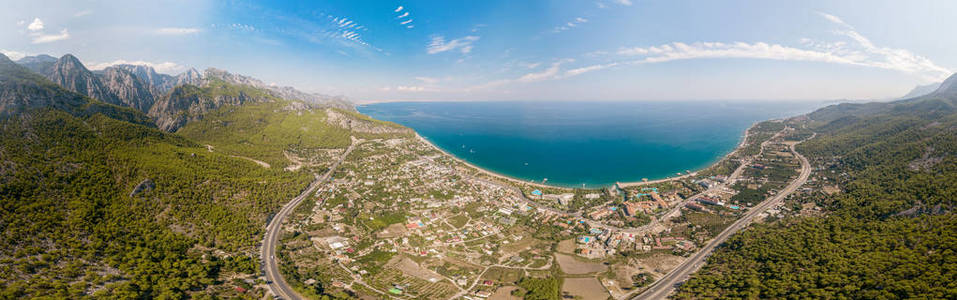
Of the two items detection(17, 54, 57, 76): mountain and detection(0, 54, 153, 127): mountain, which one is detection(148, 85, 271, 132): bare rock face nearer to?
detection(0, 54, 153, 127): mountain

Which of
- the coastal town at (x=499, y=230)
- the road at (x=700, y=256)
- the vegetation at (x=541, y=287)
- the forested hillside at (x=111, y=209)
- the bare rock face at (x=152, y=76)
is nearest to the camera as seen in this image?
the forested hillside at (x=111, y=209)

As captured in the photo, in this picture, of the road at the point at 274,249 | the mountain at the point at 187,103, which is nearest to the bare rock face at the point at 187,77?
the mountain at the point at 187,103

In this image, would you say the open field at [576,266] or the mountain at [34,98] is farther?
Result: the mountain at [34,98]

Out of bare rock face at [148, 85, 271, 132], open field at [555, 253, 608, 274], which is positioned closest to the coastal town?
open field at [555, 253, 608, 274]

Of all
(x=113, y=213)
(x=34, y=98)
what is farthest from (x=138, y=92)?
(x=113, y=213)

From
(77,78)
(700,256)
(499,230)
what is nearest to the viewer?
(700,256)

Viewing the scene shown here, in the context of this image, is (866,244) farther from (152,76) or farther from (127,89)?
(152,76)

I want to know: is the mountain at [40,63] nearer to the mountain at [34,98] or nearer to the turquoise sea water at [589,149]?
the mountain at [34,98]
